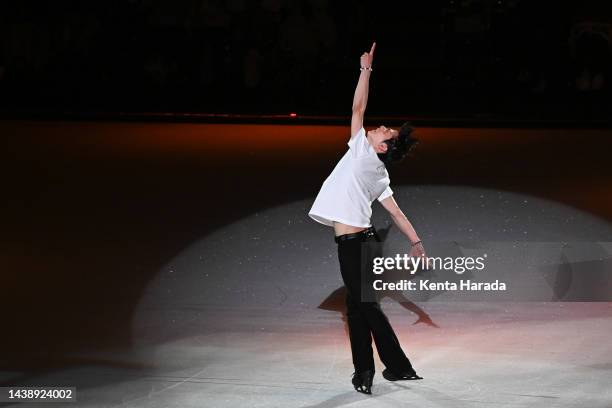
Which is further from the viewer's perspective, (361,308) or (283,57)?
(283,57)

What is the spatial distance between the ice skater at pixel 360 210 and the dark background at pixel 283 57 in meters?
13.0

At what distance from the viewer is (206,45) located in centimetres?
1978

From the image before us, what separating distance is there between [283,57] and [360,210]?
550 inches

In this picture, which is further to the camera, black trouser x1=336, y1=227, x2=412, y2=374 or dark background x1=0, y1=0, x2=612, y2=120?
dark background x1=0, y1=0, x2=612, y2=120

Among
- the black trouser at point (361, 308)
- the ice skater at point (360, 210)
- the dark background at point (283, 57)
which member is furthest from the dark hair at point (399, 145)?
the dark background at point (283, 57)

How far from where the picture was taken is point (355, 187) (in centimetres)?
598

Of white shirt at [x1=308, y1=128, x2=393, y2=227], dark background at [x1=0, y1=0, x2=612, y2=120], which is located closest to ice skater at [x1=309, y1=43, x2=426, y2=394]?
white shirt at [x1=308, y1=128, x2=393, y2=227]

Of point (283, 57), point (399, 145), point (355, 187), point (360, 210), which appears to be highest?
point (283, 57)

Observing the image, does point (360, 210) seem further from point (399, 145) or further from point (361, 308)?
point (361, 308)

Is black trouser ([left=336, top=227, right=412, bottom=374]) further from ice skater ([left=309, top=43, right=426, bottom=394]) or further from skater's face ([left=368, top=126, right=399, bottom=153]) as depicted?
skater's face ([left=368, top=126, right=399, bottom=153])

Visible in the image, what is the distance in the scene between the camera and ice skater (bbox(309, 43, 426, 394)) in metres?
5.94

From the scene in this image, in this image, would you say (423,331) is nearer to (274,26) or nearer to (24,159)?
(24,159)

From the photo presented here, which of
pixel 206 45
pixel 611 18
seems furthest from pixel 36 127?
pixel 611 18

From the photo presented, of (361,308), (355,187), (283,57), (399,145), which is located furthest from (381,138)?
(283,57)
